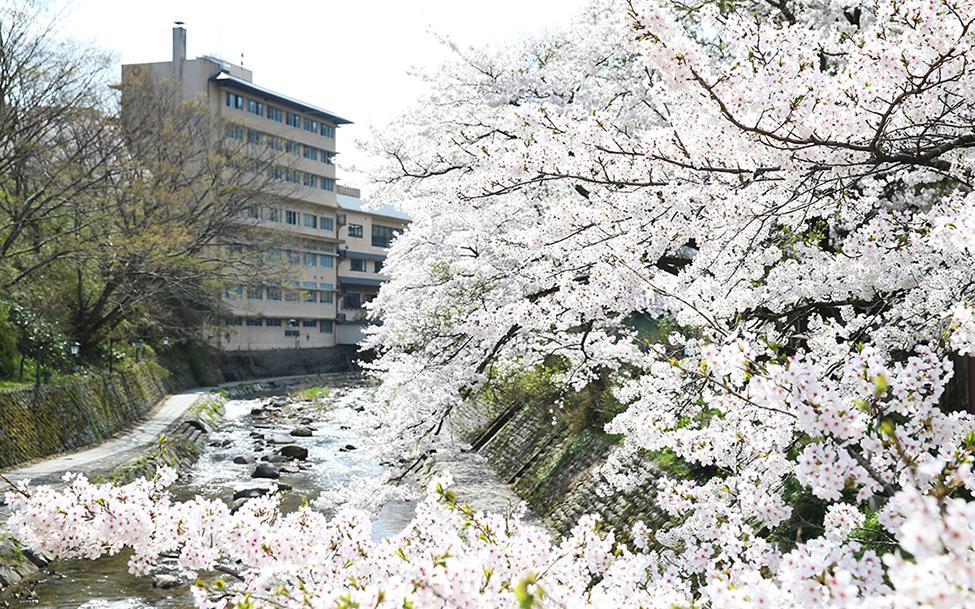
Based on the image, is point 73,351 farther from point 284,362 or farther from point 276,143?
point 276,143

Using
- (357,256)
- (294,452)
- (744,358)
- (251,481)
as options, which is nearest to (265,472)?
(251,481)

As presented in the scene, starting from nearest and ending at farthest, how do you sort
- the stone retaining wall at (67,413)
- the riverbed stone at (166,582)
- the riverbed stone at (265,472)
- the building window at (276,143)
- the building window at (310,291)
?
the riverbed stone at (166,582), the stone retaining wall at (67,413), the riverbed stone at (265,472), the building window at (276,143), the building window at (310,291)

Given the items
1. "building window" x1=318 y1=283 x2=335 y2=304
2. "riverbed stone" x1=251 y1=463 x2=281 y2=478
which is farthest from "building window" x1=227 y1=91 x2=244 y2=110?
"riverbed stone" x1=251 y1=463 x2=281 y2=478

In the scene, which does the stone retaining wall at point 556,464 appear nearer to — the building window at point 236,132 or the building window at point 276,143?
the building window at point 236,132

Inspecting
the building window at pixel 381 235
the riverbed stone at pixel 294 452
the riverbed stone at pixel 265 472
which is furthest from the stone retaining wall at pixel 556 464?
the building window at pixel 381 235

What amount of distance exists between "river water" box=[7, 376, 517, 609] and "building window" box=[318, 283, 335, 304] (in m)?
13.1

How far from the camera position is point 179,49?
41125mm

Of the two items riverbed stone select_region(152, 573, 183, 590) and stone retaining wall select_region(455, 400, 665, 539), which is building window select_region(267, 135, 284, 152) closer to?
stone retaining wall select_region(455, 400, 665, 539)

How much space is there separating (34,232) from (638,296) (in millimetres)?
19016

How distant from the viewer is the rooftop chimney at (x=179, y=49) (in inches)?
1613

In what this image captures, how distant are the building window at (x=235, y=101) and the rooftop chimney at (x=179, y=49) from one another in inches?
95.6

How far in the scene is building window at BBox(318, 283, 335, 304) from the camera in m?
48.6

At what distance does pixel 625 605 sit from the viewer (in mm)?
2746

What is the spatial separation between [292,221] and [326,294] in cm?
527
